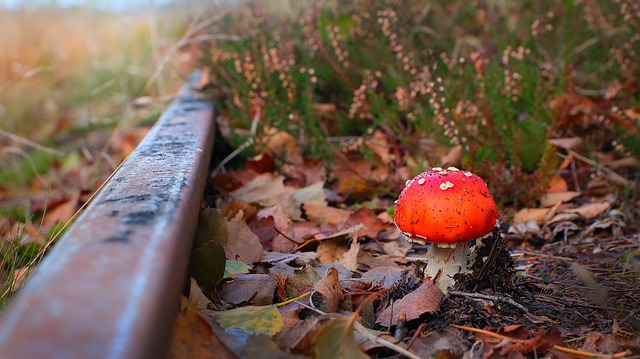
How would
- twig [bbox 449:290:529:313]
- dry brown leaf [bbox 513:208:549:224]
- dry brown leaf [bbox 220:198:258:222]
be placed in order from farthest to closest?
dry brown leaf [bbox 513:208:549:224] < dry brown leaf [bbox 220:198:258:222] < twig [bbox 449:290:529:313]

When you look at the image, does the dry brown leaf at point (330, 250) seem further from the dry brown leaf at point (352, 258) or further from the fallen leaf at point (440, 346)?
the fallen leaf at point (440, 346)

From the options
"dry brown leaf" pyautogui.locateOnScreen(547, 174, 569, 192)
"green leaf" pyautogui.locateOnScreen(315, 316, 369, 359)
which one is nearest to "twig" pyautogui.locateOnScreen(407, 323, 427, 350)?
"green leaf" pyautogui.locateOnScreen(315, 316, 369, 359)

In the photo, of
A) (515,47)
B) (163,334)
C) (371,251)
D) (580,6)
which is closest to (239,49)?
(515,47)

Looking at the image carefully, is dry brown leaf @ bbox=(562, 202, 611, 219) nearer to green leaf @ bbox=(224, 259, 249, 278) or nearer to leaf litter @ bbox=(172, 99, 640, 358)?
leaf litter @ bbox=(172, 99, 640, 358)

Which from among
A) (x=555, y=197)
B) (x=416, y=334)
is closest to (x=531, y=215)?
(x=555, y=197)

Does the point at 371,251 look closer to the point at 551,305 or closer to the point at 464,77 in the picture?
the point at 551,305

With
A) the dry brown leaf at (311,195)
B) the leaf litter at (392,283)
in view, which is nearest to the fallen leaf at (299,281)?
the leaf litter at (392,283)
